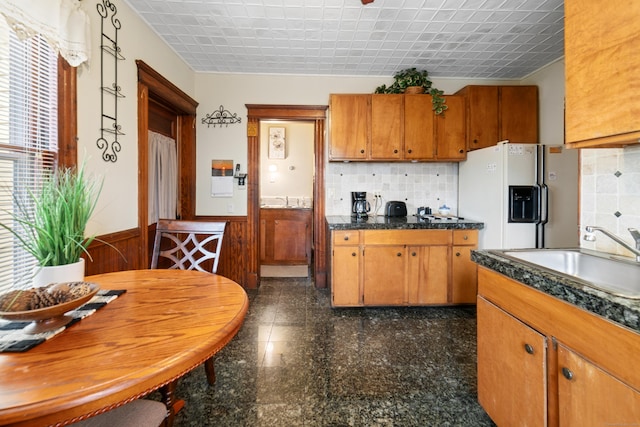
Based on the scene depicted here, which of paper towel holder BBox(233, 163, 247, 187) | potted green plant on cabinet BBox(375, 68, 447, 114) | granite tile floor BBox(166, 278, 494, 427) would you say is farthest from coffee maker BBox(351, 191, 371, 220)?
paper towel holder BBox(233, 163, 247, 187)

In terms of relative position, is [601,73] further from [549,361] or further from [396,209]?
[396,209]

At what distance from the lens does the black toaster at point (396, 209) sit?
10.9ft

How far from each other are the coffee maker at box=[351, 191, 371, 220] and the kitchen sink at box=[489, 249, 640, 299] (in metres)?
1.85

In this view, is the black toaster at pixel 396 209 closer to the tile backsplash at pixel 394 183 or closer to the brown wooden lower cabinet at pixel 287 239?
the tile backsplash at pixel 394 183

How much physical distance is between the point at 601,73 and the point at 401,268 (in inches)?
82.4

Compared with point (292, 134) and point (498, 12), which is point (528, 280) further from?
point (292, 134)

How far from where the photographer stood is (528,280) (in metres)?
1.10

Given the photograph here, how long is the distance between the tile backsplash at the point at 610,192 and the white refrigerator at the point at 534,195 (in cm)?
118

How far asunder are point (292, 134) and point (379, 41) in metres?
3.14

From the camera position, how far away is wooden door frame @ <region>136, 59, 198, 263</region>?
233 centimetres

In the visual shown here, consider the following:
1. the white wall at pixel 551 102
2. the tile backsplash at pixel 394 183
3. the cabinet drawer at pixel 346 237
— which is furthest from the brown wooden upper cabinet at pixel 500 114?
the cabinet drawer at pixel 346 237

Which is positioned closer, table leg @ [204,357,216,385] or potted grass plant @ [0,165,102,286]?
potted grass plant @ [0,165,102,286]

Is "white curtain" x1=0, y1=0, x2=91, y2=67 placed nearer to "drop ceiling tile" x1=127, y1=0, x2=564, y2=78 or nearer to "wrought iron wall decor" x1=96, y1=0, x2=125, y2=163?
"wrought iron wall decor" x1=96, y1=0, x2=125, y2=163

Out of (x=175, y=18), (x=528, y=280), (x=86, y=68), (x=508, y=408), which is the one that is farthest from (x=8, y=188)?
(x=508, y=408)
